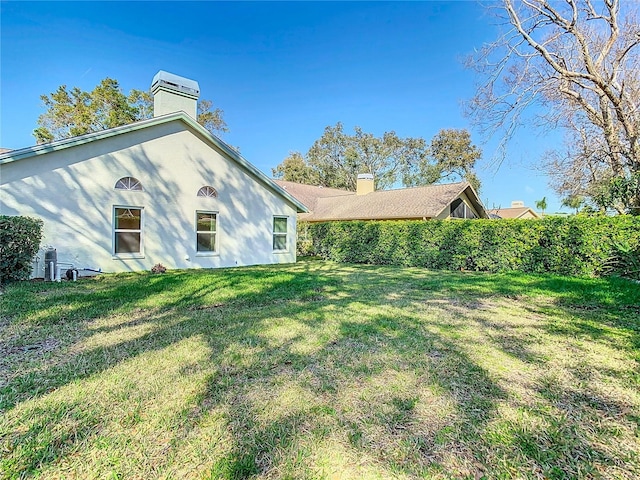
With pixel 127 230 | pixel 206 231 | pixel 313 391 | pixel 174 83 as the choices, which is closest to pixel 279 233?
pixel 206 231

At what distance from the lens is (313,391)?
118 inches

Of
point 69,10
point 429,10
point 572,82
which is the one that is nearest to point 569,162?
point 572,82

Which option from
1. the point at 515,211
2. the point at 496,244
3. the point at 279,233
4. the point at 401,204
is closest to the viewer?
the point at 496,244

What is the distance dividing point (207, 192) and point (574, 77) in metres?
14.0

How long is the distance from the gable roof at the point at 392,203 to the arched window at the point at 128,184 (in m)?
7.56

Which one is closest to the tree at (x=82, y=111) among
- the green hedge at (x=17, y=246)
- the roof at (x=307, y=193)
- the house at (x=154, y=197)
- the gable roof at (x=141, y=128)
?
the roof at (x=307, y=193)

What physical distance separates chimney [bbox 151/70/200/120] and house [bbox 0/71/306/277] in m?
0.03

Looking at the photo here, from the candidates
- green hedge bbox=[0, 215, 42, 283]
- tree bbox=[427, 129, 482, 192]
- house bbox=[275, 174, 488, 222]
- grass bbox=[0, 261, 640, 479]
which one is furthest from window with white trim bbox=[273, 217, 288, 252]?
tree bbox=[427, 129, 482, 192]

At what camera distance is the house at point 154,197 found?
9.12m

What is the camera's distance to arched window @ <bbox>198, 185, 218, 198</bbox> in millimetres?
11891

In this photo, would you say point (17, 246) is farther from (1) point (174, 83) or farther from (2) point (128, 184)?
(1) point (174, 83)

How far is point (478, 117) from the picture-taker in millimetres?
13812

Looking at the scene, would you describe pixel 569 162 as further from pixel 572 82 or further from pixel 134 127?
pixel 134 127

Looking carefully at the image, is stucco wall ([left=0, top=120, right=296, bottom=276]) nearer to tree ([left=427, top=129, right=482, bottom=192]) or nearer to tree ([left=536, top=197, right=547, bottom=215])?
tree ([left=427, top=129, right=482, bottom=192])
